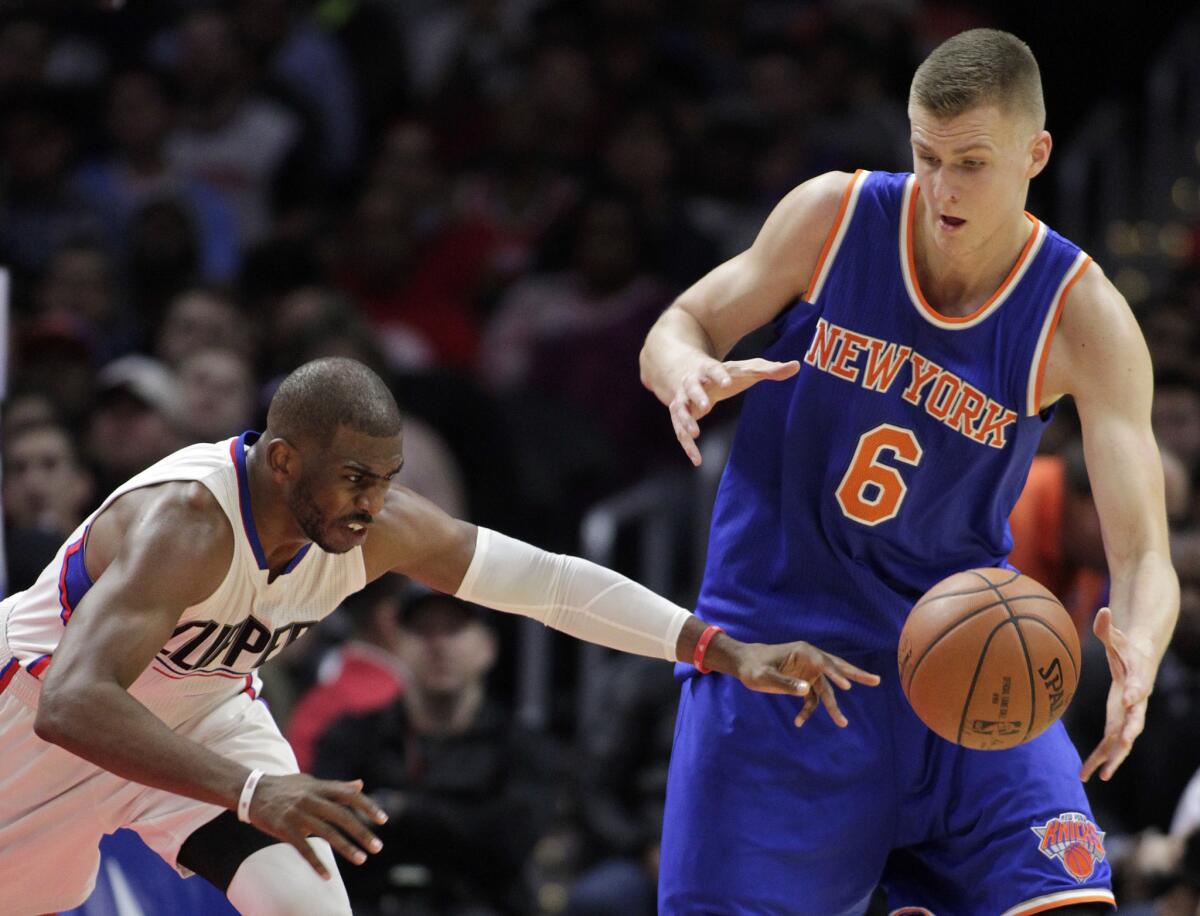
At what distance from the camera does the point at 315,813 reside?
373 cm

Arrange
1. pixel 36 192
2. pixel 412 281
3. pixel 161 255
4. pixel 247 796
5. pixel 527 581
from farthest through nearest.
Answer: pixel 36 192 < pixel 412 281 < pixel 161 255 < pixel 527 581 < pixel 247 796

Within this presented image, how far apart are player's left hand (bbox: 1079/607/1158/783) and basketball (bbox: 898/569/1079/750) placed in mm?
183

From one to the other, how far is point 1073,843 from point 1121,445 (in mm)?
888

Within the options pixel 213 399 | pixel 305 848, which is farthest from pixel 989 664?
pixel 213 399

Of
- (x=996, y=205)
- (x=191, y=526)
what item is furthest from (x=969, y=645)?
(x=191, y=526)

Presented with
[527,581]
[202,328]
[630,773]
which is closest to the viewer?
[527,581]

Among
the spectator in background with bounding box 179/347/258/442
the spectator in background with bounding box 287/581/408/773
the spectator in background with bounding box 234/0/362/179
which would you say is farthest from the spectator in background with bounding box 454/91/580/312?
the spectator in background with bounding box 287/581/408/773

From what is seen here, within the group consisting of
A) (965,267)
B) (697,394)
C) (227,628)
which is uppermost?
(965,267)

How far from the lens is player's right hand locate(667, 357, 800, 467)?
4016mm

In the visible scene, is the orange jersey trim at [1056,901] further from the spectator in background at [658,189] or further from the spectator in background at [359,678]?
the spectator in background at [658,189]

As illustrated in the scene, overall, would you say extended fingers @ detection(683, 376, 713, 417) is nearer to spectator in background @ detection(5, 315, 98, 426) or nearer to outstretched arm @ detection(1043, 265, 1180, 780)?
outstretched arm @ detection(1043, 265, 1180, 780)

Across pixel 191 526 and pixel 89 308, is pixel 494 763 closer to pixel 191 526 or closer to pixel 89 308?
pixel 191 526

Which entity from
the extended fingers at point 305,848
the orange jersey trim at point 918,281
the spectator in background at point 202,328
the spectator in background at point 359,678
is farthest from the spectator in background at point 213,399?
the extended fingers at point 305,848

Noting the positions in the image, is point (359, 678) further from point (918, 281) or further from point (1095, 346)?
point (1095, 346)
